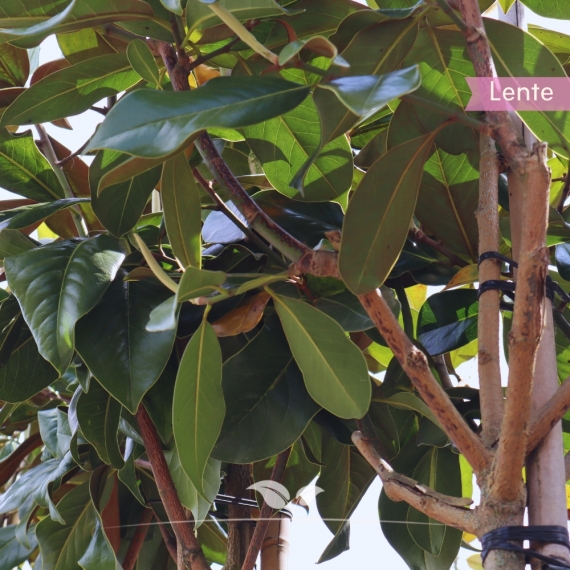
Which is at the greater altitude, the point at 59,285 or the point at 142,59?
the point at 142,59

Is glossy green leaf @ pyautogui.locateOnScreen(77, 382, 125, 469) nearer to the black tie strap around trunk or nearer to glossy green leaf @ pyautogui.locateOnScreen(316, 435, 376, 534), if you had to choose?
glossy green leaf @ pyautogui.locateOnScreen(316, 435, 376, 534)

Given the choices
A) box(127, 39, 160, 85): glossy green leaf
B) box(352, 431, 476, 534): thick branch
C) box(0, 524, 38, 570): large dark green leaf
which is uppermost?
box(127, 39, 160, 85): glossy green leaf

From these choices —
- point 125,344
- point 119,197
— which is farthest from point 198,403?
point 119,197

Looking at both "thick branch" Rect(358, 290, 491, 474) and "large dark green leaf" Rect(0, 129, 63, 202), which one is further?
"large dark green leaf" Rect(0, 129, 63, 202)

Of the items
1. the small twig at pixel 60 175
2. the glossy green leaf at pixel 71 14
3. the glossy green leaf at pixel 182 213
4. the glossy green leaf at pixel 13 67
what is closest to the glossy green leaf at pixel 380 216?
the glossy green leaf at pixel 182 213

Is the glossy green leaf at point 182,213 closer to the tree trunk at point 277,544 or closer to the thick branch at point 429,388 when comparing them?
the thick branch at point 429,388

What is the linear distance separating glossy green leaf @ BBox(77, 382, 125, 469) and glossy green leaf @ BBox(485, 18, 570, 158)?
372 millimetres

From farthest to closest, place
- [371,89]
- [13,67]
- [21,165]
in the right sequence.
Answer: [13,67] < [21,165] < [371,89]

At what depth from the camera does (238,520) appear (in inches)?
23.8

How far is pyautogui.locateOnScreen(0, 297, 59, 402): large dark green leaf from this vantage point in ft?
1.77

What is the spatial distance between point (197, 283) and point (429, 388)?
14cm

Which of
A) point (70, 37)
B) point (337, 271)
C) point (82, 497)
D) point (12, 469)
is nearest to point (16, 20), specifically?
point (70, 37)

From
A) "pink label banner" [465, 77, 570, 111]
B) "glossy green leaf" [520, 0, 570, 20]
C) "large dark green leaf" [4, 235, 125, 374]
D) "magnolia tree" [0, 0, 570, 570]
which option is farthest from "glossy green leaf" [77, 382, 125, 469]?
"glossy green leaf" [520, 0, 570, 20]

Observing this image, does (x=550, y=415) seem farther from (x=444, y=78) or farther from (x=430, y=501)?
(x=444, y=78)
